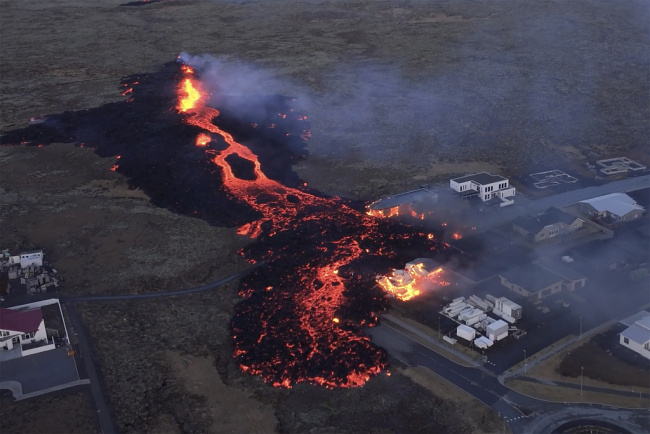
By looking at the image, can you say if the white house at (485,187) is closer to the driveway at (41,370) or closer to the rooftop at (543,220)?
the rooftop at (543,220)

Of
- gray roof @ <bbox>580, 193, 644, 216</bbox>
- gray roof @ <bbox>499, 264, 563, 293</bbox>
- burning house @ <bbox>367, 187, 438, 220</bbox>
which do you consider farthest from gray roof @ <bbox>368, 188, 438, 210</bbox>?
gray roof @ <bbox>499, 264, 563, 293</bbox>

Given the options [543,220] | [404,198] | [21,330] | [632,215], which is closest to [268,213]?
[404,198]

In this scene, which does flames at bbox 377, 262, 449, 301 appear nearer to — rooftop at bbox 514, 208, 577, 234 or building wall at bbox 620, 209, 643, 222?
rooftop at bbox 514, 208, 577, 234

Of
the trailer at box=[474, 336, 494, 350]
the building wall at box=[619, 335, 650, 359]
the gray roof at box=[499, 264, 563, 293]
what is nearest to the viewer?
the building wall at box=[619, 335, 650, 359]

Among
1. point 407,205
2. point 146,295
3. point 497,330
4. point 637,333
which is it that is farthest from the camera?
point 407,205

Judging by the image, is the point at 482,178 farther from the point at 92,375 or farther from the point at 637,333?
the point at 92,375

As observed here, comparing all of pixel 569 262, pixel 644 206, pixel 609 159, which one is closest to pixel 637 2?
pixel 609 159
